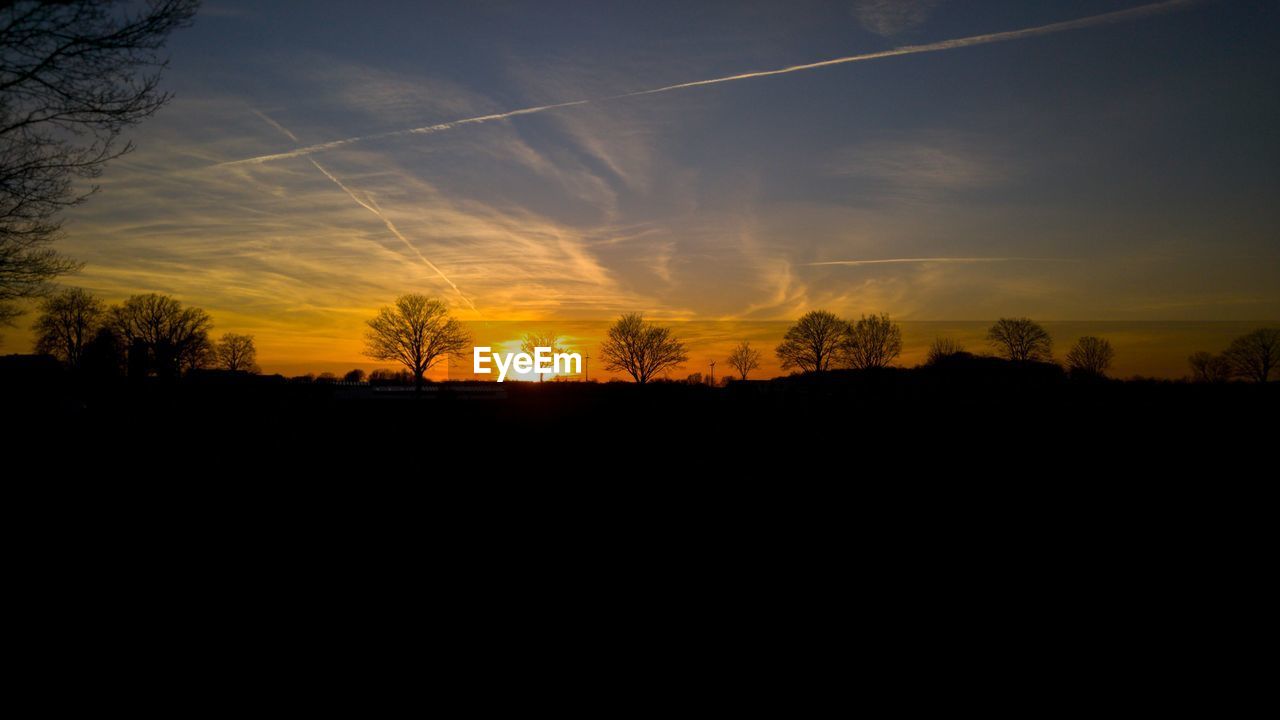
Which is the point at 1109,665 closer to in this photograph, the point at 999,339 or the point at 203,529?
the point at 203,529

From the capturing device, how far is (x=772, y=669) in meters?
4.16

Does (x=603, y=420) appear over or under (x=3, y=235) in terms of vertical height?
under

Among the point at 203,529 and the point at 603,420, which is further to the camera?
the point at 603,420

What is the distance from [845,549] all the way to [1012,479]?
500cm

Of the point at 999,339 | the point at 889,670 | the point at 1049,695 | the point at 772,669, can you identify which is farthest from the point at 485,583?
the point at 999,339

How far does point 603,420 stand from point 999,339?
260ft

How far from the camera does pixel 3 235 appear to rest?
13.5 metres

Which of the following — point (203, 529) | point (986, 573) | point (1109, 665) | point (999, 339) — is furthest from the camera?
point (999, 339)

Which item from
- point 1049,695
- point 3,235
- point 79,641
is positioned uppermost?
point 3,235

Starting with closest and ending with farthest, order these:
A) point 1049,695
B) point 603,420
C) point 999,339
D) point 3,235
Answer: point 1049,695 → point 3,235 → point 603,420 → point 999,339

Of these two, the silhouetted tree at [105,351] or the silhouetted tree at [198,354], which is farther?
the silhouetted tree at [198,354]

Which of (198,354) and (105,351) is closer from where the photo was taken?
(105,351)

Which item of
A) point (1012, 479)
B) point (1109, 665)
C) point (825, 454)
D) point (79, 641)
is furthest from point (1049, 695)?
point (825, 454)

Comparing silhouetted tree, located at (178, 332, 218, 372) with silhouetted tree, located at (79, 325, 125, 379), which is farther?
silhouetted tree, located at (178, 332, 218, 372)
